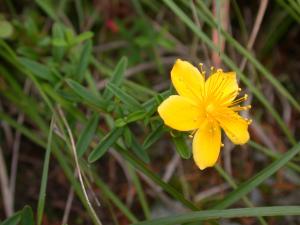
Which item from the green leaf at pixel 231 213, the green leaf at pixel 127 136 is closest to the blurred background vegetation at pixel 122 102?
the green leaf at pixel 127 136

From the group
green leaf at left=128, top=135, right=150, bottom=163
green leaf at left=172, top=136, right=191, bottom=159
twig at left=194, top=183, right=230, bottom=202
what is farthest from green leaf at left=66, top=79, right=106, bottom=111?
twig at left=194, top=183, right=230, bottom=202

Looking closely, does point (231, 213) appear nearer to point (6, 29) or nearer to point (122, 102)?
point (122, 102)

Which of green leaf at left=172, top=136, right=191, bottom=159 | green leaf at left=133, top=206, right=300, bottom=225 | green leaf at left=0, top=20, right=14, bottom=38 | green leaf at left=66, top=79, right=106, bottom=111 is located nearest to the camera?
green leaf at left=133, top=206, right=300, bottom=225

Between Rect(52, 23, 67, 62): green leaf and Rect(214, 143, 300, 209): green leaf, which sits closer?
Rect(214, 143, 300, 209): green leaf

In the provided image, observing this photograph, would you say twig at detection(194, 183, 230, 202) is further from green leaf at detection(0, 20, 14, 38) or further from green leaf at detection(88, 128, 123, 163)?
green leaf at detection(0, 20, 14, 38)

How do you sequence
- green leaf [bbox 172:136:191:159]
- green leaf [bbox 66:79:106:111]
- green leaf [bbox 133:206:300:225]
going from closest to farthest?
green leaf [bbox 133:206:300:225]
green leaf [bbox 172:136:191:159]
green leaf [bbox 66:79:106:111]

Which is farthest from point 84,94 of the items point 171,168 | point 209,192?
Result: point 209,192

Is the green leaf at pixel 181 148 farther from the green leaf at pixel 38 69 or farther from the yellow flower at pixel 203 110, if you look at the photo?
the green leaf at pixel 38 69
